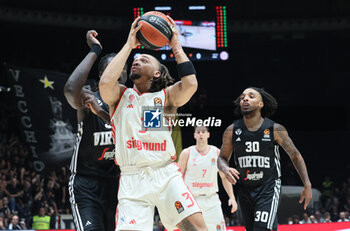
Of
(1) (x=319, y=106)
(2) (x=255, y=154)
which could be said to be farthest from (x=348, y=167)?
(2) (x=255, y=154)

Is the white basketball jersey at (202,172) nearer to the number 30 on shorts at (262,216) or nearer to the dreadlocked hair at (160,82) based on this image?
the number 30 on shorts at (262,216)

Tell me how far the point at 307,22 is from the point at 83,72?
1588cm

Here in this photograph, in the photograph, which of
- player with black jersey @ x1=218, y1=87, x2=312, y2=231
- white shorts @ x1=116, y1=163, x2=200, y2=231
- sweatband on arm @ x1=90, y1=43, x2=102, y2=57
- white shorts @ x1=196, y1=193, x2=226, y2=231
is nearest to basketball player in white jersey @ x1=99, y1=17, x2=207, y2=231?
white shorts @ x1=116, y1=163, x2=200, y2=231

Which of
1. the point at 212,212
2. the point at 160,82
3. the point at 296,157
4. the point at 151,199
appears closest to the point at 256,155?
the point at 296,157

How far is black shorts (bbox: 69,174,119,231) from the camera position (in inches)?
179

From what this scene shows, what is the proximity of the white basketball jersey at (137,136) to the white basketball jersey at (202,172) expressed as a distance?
3.83 meters

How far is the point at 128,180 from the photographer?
13.5ft

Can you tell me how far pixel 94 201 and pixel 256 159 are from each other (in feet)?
6.35

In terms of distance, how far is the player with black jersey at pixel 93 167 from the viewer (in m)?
4.59

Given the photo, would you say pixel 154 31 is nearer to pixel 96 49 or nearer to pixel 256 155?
pixel 96 49

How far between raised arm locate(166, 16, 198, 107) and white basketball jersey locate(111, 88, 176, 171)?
0.08 m

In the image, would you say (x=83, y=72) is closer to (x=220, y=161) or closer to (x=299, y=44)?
→ (x=220, y=161)

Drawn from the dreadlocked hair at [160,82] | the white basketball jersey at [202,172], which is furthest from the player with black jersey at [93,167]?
the white basketball jersey at [202,172]

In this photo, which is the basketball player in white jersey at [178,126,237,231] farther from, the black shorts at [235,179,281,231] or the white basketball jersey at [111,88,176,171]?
the white basketball jersey at [111,88,176,171]
